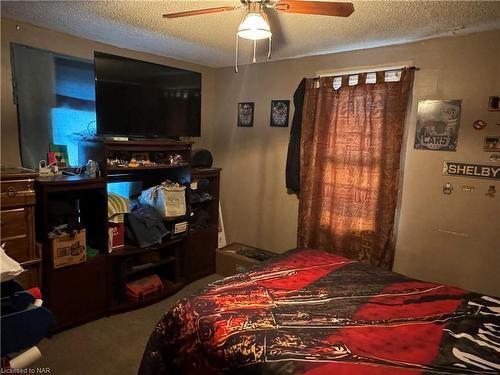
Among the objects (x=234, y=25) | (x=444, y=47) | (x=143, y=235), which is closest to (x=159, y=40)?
(x=234, y=25)

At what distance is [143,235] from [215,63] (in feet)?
7.01

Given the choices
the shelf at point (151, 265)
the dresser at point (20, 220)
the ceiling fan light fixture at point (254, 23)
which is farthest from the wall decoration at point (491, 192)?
the dresser at point (20, 220)

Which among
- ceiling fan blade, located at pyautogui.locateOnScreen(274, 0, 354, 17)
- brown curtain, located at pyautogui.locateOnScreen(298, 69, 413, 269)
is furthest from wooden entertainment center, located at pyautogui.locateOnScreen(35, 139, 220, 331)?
ceiling fan blade, located at pyautogui.locateOnScreen(274, 0, 354, 17)

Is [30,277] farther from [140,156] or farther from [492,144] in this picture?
[492,144]

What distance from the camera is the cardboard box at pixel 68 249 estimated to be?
2369 mm

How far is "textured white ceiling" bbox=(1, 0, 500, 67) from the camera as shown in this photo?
6.87 feet

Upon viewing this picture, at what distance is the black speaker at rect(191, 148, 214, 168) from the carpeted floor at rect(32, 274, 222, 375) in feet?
4.98

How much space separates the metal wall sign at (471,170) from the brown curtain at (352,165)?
37cm

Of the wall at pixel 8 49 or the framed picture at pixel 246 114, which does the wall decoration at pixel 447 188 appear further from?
the wall at pixel 8 49

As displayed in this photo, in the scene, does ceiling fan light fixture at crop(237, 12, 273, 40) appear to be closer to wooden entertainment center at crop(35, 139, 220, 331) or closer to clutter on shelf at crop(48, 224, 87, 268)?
wooden entertainment center at crop(35, 139, 220, 331)

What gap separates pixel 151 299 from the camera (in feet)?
9.77

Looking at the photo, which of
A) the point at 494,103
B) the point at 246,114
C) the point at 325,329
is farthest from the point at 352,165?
the point at 325,329

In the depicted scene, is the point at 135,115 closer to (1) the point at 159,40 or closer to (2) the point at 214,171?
(1) the point at 159,40

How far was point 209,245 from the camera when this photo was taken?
143 inches
